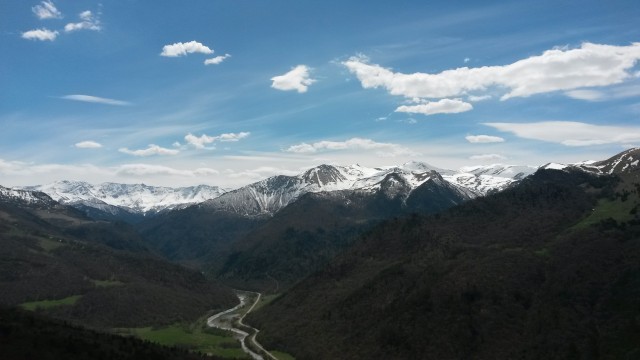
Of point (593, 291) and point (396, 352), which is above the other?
point (593, 291)

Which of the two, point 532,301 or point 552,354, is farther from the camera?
point 532,301

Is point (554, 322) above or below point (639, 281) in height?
below

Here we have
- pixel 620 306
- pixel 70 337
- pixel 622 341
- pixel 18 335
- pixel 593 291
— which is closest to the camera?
pixel 18 335

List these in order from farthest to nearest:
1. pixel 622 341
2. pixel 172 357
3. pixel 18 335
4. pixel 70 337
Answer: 1. pixel 622 341
2. pixel 172 357
3. pixel 70 337
4. pixel 18 335

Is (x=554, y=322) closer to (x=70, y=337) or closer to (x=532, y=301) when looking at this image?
(x=532, y=301)

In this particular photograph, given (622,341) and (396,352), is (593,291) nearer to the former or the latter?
(622,341)

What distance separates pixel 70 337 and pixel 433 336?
121 meters

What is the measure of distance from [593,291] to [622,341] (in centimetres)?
3347

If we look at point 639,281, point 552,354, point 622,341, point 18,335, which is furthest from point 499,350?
point 18,335

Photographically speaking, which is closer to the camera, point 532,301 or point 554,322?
point 554,322

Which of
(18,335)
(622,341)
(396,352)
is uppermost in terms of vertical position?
(18,335)

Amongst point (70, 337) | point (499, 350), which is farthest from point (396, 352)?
point (70, 337)

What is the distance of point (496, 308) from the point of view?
646ft

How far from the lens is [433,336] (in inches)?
7756
